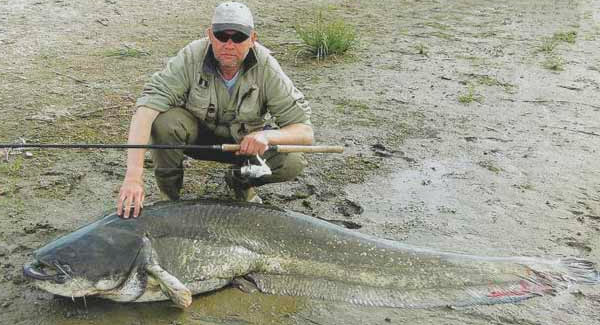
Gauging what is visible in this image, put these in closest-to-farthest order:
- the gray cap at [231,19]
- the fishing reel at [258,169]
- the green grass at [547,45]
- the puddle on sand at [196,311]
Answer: the puddle on sand at [196,311]
the gray cap at [231,19]
the fishing reel at [258,169]
the green grass at [547,45]

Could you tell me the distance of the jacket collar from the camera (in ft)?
12.9

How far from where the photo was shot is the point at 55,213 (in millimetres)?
4301

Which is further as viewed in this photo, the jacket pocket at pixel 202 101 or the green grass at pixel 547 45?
the green grass at pixel 547 45

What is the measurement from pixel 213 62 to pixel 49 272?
5.01 ft

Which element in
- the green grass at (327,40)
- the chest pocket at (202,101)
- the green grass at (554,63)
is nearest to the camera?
the chest pocket at (202,101)

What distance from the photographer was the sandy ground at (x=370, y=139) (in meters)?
3.52

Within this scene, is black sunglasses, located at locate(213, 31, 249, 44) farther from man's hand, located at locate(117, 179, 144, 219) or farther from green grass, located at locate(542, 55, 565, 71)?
green grass, located at locate(542, 55, 565, 71)

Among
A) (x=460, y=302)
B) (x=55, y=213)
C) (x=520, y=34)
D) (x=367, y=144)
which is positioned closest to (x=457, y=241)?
(x=460, y=302)

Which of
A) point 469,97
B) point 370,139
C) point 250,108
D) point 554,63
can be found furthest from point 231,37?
point 554,63

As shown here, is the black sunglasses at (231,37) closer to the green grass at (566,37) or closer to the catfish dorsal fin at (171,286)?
the catfish dorsal fin at (171,286)

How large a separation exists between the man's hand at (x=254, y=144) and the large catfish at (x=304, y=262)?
1.01 feet

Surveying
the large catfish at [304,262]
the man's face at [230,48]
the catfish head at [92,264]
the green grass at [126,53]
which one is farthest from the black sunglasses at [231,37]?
the green grass at [126,53]

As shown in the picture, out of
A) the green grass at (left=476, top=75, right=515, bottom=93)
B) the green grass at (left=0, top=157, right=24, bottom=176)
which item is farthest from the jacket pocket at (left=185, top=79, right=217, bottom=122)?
the green grass at (left=476, top=75, right=515, bottom=93)

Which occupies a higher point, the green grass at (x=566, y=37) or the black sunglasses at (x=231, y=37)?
the black sunglasses at (x=231, y=37)
